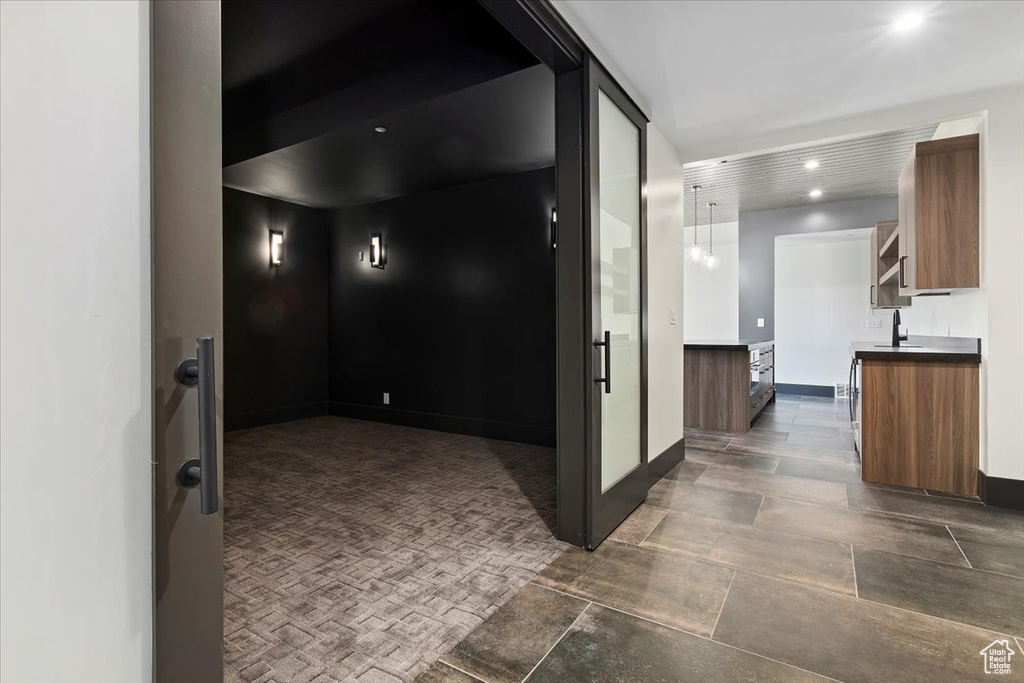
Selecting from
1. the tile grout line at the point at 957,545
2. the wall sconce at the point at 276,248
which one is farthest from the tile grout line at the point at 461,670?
the wall sconce at the point at 276,248

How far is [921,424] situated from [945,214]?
1413 mm

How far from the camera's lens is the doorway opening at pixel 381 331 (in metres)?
2.13

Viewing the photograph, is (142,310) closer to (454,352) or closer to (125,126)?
(125,126)

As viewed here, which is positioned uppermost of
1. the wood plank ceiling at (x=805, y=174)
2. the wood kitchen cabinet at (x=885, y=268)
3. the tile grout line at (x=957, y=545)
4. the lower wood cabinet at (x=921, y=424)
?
the wood plank ceiling at (x=805, y=174)

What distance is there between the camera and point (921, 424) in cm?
345

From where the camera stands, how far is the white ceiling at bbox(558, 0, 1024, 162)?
7.68ft

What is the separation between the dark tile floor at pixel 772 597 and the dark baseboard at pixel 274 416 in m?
4.39

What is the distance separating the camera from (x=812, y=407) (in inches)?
267

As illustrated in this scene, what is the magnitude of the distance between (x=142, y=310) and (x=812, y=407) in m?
7.63

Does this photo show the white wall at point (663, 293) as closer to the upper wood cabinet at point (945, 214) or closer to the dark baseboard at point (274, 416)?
the upper wood cabinet at point (945, 214)

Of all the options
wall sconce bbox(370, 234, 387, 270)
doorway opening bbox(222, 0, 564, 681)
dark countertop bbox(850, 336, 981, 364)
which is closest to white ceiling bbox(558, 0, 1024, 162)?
doorway opening bbox(222, 0, 564, 681)

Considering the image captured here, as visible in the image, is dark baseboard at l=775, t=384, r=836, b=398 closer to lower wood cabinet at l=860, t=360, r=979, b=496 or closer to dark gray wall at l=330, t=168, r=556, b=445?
lower wood cabinet at l=860, t=360, r=979, b=496

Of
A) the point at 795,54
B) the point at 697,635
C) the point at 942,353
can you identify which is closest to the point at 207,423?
the point at 697,635

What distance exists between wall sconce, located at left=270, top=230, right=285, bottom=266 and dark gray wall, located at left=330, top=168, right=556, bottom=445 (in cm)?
70
